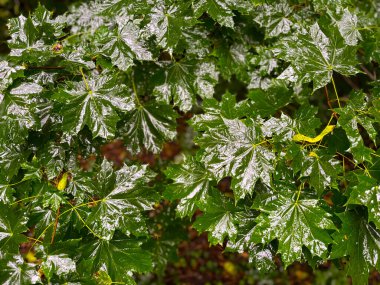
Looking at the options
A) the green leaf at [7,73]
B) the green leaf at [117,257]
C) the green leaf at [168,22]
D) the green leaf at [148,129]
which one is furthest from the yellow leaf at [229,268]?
the green leaf at [7,73]

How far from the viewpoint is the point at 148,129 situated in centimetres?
233

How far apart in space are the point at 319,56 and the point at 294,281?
4.17 metres

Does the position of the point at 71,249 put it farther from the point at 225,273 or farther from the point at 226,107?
the point at 225,273

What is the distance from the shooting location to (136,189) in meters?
2.01

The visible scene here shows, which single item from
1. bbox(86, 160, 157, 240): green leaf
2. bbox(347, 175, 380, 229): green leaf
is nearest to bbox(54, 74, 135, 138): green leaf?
bbox(86, 160, 157, 240): green leaf

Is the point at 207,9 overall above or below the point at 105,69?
above

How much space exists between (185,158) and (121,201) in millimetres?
393

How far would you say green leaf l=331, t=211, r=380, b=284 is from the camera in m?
1.76

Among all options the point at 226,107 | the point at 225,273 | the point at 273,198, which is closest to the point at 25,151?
the point at 226,107

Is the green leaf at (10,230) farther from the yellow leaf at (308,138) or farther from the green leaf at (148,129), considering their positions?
the yellow leaf at (308,138)

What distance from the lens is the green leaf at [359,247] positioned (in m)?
1.76

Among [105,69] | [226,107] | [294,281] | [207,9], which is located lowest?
[294,281]

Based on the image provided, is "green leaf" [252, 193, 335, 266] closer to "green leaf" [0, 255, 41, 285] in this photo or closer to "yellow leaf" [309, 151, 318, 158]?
"yellow leaf" [309, 151, 318, 158]

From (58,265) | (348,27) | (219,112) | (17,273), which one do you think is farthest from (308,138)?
(17,273)
